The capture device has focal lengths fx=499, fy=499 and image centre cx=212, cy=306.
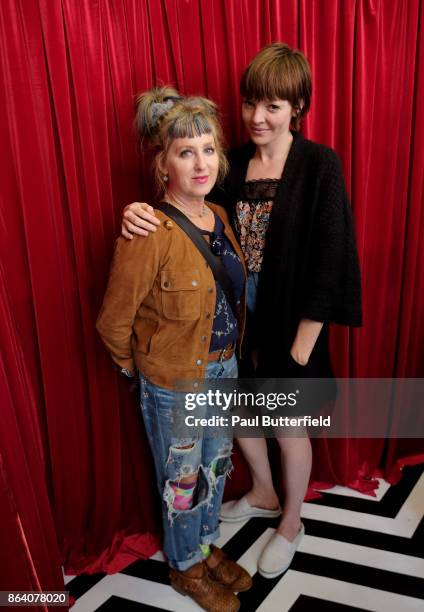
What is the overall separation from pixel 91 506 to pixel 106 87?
1.51 m

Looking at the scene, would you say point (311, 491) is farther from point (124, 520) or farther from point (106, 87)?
point (106, 87)

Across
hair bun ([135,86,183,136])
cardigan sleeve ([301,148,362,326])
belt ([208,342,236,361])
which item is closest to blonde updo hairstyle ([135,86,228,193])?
hair bun ([135,86,183,136])

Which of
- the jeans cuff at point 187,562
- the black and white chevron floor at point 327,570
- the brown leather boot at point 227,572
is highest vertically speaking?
the jeans cuff at point 187,562

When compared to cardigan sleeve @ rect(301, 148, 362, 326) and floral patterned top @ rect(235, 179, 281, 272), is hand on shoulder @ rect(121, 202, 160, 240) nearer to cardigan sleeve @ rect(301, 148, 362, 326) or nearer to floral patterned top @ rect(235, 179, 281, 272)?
floral patterned top @ rect(235, 179, 281, 272)

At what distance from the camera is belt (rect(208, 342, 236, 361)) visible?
1.59 meters

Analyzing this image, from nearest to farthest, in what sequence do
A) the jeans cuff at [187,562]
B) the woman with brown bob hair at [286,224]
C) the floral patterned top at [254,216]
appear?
the woman with brown bob hair at [286,224] → the floral patterned top at [254,216] → the jeans cuff at [187,562]

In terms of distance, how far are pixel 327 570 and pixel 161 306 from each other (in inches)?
46.0

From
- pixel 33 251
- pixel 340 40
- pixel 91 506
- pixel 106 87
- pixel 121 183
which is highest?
pixel 340 40

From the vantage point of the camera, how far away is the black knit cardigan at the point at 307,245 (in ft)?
→ 4.99

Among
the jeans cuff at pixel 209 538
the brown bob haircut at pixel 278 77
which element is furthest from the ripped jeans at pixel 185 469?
the brown bob haircut at pixel 278 77

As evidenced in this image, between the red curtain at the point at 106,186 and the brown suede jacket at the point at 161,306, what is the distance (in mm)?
266

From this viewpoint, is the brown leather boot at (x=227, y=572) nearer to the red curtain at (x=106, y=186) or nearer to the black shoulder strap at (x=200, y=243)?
the red curtain at (x=106, y=186)

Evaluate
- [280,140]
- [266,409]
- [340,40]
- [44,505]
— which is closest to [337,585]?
[266,409]

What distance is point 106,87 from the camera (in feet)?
5.15
